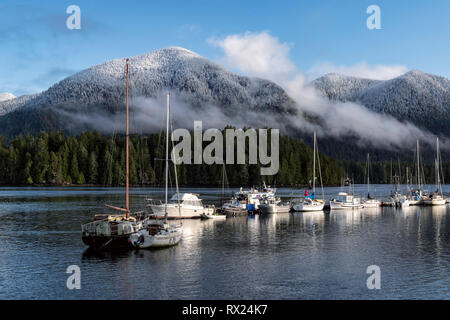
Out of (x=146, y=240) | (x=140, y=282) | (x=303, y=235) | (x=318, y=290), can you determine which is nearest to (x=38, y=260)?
(x=146, y=240)

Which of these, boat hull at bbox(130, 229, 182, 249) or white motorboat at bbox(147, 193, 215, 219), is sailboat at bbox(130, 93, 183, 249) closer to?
boat hull at bbox(130, 229, 182, 249)

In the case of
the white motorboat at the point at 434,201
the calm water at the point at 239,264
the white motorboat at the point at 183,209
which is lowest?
the calm water at the point at 239,264

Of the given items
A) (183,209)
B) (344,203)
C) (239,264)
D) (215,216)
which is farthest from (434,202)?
(239,264)

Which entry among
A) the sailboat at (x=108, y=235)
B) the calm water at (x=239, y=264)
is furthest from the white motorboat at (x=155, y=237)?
the calm water at (x=239, y=264)

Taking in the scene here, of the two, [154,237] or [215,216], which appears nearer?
[154,237]

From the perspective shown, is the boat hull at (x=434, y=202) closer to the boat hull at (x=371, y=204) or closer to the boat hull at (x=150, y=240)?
the boat hull at (x=371, y=204)

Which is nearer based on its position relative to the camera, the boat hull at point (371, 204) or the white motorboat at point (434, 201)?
the boat hull at point (371, 204)

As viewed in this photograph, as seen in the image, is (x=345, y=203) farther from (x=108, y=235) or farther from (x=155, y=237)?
(x=108, y=235)

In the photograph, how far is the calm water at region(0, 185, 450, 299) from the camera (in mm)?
37719

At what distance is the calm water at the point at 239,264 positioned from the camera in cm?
3772

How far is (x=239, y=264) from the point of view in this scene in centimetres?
4791

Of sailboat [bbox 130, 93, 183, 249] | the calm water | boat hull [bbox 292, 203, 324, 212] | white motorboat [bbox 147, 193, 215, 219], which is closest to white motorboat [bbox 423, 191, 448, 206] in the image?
boat hull [bbox 292, 203, 324, 212]

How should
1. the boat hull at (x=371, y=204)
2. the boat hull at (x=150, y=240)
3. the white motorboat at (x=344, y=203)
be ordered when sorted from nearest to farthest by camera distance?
the boat hull at (x=150, y=240) < the white motorboat at (x=344, y=203) < the boat hull at (x=371, y=204)
